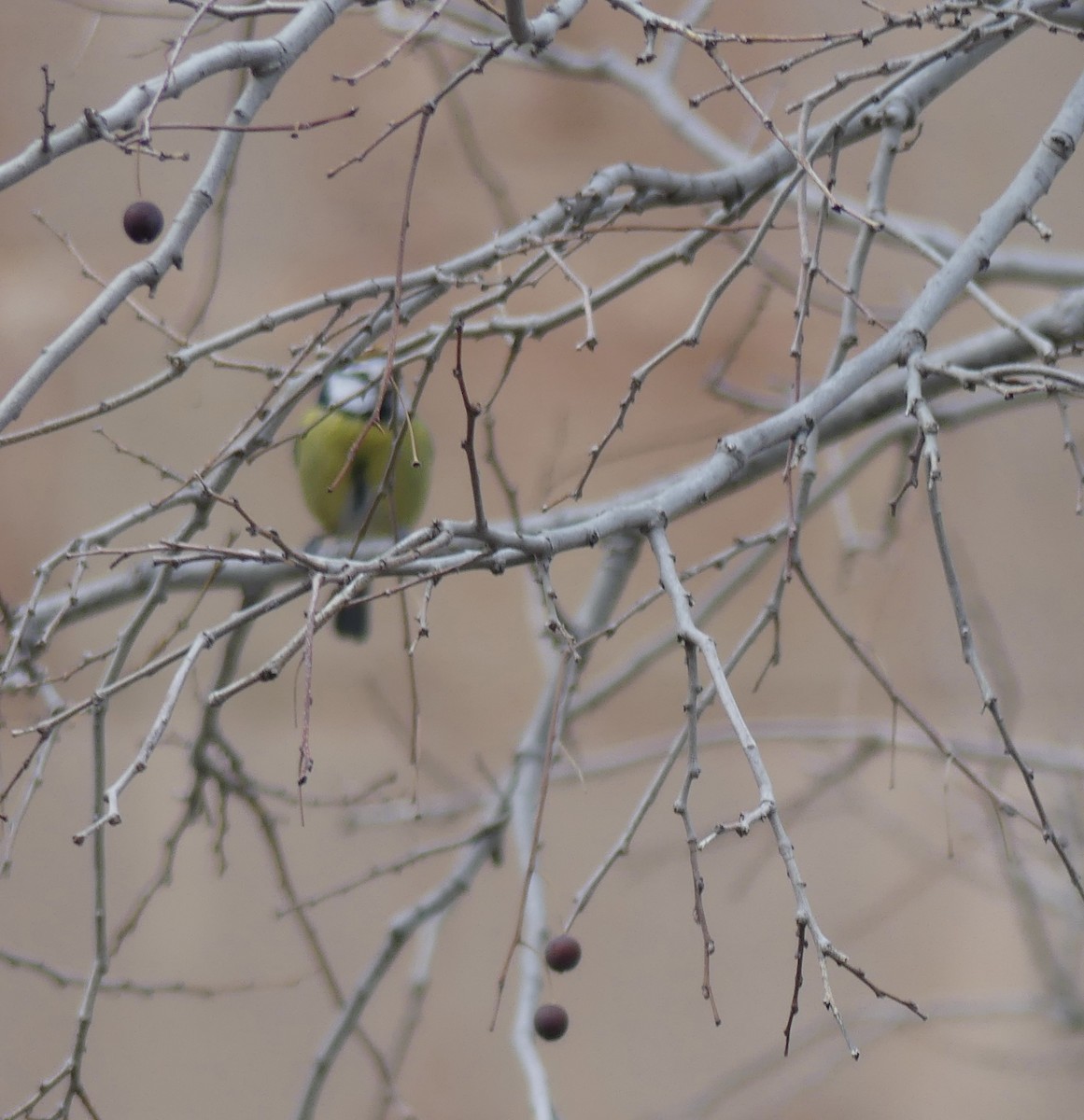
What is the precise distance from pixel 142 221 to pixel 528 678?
5.64 feet

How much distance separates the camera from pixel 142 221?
2.34 ft

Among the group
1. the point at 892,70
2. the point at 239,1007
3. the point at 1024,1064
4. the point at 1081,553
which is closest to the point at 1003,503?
the point at 1081,553

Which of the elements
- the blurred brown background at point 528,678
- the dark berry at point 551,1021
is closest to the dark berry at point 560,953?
the dark berry at point 551,1021

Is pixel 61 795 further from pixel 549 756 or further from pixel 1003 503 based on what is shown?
pixel 549 756

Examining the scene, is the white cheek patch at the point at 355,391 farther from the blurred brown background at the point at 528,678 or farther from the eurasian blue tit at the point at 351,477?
the blurred brown background at the point at 528,678

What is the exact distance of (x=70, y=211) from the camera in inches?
90.7

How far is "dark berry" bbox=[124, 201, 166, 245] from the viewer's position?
0.71 metres

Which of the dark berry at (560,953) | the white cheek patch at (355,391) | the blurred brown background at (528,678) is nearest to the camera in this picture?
the dark berry at (560,953)

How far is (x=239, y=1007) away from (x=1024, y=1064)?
126 centimetres

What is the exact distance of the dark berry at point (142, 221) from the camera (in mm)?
712

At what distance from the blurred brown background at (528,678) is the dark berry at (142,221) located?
4.99 feet

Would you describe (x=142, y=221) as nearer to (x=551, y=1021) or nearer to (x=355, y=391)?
(x=551, y=1021)

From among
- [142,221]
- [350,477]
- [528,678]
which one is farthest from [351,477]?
[142,221]

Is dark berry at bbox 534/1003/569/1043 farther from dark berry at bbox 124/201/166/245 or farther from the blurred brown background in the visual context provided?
the blurred brown background
